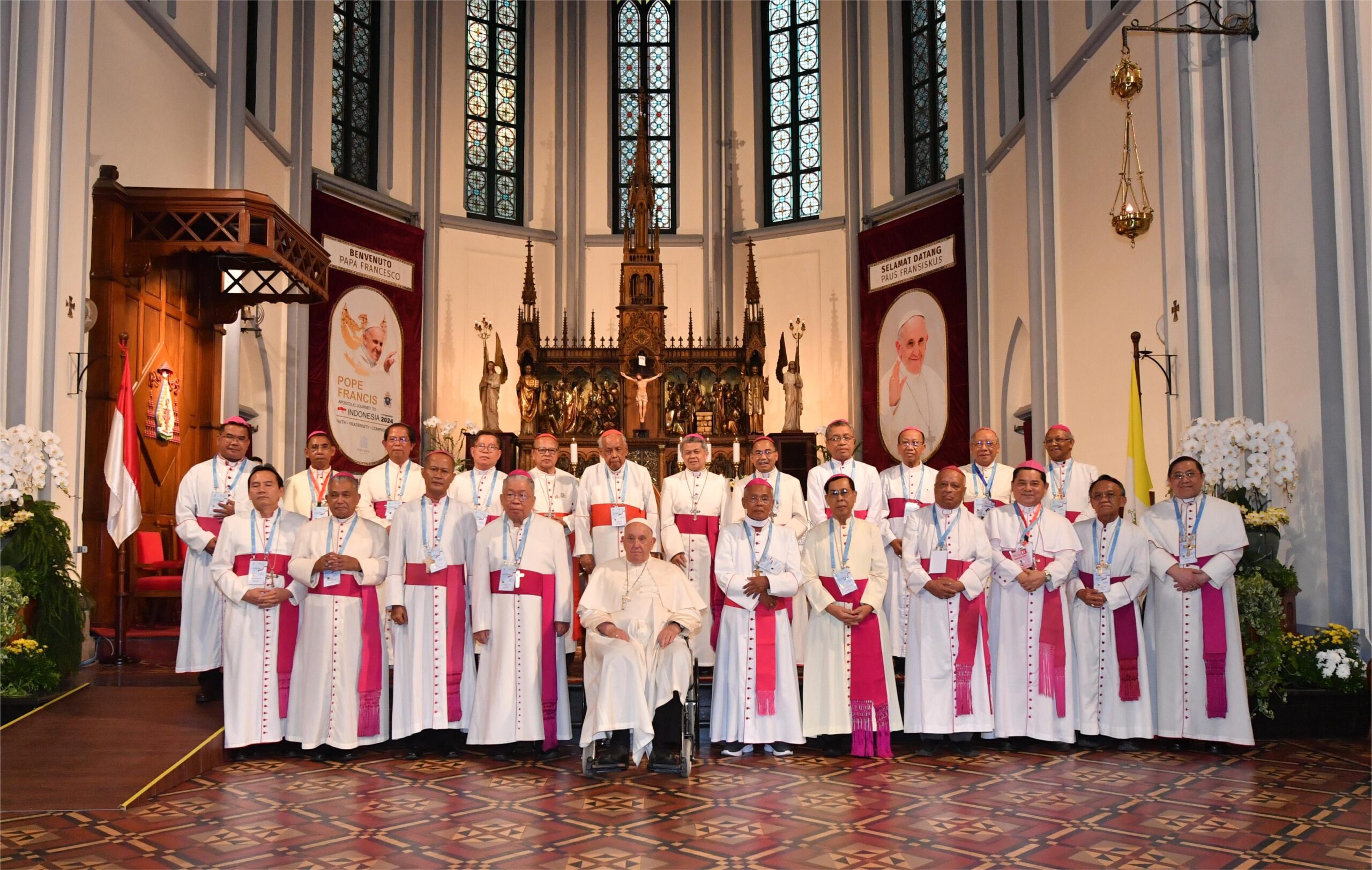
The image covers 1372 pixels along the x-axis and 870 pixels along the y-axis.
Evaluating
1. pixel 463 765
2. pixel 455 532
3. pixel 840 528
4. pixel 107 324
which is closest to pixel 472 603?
pixel 455 532

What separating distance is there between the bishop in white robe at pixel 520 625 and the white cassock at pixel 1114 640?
3155mm

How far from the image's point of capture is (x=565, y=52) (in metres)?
18.5

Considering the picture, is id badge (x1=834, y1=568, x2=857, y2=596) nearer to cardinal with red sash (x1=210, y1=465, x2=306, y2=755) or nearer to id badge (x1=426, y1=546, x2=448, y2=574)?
id badge (x1=426, y1=546, x2=448, y2=574)

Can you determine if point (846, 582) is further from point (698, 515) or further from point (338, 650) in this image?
point (338, 650)

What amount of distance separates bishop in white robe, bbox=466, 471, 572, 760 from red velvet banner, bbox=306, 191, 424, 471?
8.44 m

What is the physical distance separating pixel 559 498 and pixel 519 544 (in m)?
2.41

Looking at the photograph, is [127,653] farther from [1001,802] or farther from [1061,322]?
[1061,322]

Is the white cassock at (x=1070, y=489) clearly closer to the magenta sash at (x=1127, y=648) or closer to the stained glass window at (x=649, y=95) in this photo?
the magenta sash at (x=1127, y=648)

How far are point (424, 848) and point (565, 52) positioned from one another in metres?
15.8

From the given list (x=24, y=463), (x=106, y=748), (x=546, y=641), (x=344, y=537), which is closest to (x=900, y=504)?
(x=546, y=641)

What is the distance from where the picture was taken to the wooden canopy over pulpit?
880 centimetres

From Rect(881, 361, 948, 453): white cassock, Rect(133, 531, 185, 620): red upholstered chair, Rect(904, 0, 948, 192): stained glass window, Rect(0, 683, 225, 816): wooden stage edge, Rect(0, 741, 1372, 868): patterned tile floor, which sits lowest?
Rect(0, 741, 1372, 868): patterned tile floor

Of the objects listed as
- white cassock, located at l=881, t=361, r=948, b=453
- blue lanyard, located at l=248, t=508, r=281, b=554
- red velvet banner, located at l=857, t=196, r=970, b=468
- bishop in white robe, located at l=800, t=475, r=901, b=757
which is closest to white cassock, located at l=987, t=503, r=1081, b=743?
bishop in white robe, located at l=800, t=475, r=901, b=757

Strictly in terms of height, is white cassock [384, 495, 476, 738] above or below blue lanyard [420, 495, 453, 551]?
below
